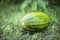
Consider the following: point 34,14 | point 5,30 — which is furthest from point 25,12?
point 5,30

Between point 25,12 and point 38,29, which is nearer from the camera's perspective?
point 38,29

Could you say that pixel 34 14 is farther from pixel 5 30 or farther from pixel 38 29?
pixel 5 30

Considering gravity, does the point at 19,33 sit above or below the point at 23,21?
below
